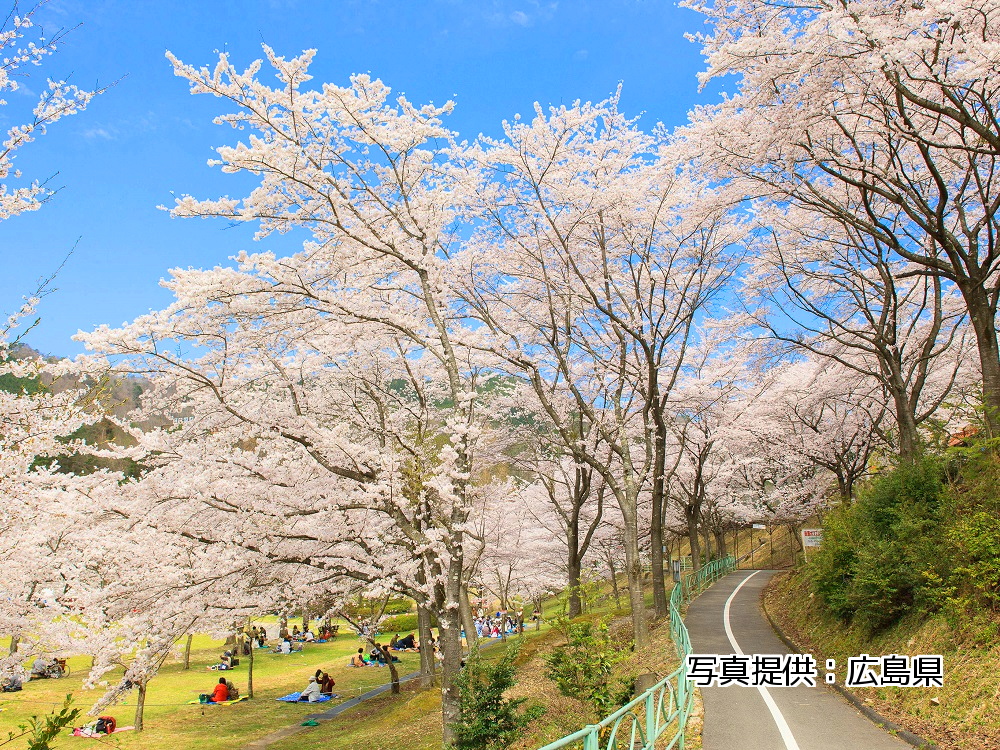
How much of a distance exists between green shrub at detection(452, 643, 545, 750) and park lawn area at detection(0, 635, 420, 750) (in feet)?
26.2

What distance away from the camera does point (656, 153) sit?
50.1 ft

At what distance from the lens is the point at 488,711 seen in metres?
7.98

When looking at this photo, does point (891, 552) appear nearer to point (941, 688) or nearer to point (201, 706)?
point (941, 688)

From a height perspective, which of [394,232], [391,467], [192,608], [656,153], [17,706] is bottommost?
[17,706]

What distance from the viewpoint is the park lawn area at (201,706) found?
56.6ft

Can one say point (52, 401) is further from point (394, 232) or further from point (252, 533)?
point (394, 232)

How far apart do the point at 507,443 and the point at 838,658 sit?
1078cm

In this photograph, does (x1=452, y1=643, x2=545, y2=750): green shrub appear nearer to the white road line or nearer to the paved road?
the paved road

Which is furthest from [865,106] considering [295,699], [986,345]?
[295,699]

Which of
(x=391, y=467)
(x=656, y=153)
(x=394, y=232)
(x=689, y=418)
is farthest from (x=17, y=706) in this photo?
(x=656, y=153)

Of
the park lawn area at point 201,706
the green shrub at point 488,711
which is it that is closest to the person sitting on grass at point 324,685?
the park lawn area at point 201,706

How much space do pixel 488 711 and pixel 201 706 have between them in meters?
18.4

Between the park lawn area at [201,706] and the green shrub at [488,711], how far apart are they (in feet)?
26.2

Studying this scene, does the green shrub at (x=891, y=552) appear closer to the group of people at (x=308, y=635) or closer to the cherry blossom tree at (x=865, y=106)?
the cherry blossom tree at (x=865, y=106)
